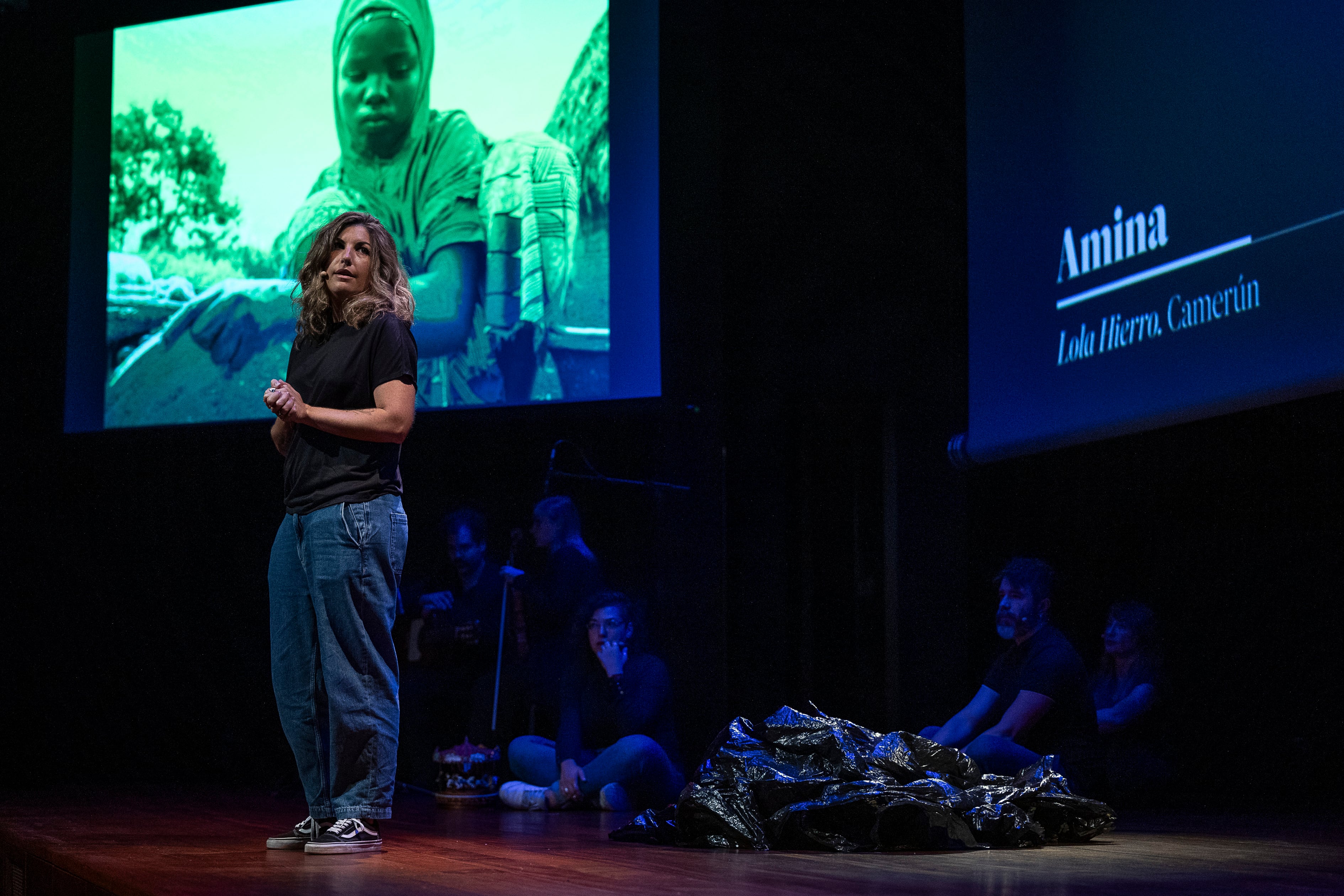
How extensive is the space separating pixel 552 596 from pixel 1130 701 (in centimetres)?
178

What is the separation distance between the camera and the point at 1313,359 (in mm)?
2709

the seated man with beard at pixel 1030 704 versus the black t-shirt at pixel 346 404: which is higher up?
the black t-shirt at pixel 346 404

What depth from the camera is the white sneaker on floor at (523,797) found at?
3748mm

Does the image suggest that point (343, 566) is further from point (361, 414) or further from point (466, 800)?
point (466, 800)

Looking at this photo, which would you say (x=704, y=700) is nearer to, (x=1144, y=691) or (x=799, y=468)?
(x=799, y=468)

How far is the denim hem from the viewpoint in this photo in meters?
2.13

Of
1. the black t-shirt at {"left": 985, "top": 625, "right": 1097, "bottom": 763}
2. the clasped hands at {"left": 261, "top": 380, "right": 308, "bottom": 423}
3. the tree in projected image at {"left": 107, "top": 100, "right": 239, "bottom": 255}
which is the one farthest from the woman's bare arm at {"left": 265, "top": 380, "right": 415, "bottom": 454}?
the tree in projected image at {"left": 107, "top": 100, "right": 239, "bottom": 255}

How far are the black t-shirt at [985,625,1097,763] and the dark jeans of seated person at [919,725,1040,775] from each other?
1.8 inches

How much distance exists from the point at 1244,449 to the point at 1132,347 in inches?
31.3

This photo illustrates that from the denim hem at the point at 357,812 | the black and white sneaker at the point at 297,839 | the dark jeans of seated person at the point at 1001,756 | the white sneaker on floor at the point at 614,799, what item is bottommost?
the white sneaker on floor at the point at 614,799

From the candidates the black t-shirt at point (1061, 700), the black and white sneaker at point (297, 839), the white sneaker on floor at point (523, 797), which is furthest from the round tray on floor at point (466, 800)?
the black and white sneaker at point (297, 839)

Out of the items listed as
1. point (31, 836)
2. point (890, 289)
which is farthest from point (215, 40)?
point (31, 836)

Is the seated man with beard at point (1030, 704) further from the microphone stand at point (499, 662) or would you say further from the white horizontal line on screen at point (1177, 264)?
the microphone stand at point (499, 662)

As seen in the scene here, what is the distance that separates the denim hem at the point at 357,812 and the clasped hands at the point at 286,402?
0.62 metres
